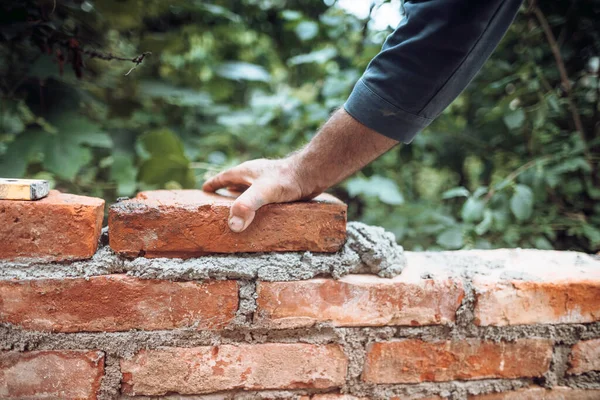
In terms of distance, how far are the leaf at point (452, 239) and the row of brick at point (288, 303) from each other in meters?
0.55

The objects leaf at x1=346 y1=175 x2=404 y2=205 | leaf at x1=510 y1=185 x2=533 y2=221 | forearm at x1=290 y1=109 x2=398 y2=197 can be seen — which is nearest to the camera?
forearm at x1=290 y1=109 x2=398 y2=197

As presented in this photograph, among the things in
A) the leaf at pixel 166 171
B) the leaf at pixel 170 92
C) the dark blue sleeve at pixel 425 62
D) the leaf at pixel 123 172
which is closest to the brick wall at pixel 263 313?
the dark blue sleeve at pixel 425 62

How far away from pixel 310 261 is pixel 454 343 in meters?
0.34

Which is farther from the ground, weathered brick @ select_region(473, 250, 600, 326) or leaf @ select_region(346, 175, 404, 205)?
leaf @ select_region(346, 175, 404, 205)

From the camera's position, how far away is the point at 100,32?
1765 millimetres

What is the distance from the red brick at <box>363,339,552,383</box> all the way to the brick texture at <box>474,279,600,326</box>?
0.17 feet

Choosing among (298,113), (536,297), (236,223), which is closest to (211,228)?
(236,223)

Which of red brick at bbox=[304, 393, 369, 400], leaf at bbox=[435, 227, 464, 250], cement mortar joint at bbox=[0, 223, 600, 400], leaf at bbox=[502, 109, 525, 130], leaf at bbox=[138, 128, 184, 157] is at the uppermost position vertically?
leaf at bbox=[502, 109, 525, 130]

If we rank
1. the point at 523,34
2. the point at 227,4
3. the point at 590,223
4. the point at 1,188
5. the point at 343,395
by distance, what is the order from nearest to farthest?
the point at 1,188, the point at 343,395, the point at 590,223, the point at 523,34, the point at 227,4

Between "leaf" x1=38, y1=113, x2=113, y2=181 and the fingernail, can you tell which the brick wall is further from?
"leaf" x1=38, y1=113, x2=113, y2=181

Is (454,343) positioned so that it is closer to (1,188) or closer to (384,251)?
(384,251)

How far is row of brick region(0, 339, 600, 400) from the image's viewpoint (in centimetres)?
73

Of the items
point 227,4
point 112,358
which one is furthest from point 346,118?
point 227,4

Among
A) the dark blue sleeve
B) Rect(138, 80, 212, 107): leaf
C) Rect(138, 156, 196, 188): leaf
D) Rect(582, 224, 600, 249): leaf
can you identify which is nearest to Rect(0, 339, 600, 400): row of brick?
the dark blue sleeve
